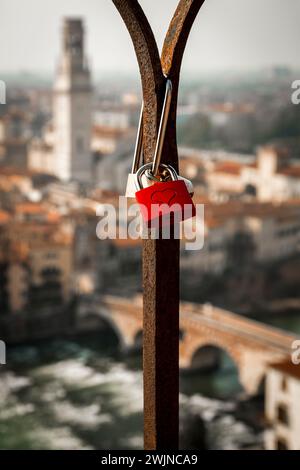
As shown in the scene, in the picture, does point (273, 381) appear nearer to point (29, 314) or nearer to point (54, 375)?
point (54, 375)

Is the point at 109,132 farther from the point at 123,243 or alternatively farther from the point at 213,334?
the point at 213,334

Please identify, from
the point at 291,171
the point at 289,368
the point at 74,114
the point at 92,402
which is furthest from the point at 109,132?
the point at 289,368

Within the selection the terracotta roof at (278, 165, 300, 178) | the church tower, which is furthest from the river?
the church tower

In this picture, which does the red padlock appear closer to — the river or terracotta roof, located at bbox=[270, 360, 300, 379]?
terracotta roof, located at bbox=[270, 360, 300, 379]

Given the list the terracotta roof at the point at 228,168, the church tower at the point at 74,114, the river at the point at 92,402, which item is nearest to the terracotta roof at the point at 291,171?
the terracotta roof at the point at 228,168

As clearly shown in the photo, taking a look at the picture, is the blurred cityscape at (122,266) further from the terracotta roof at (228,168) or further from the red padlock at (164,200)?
the red padlock at (164,200)
